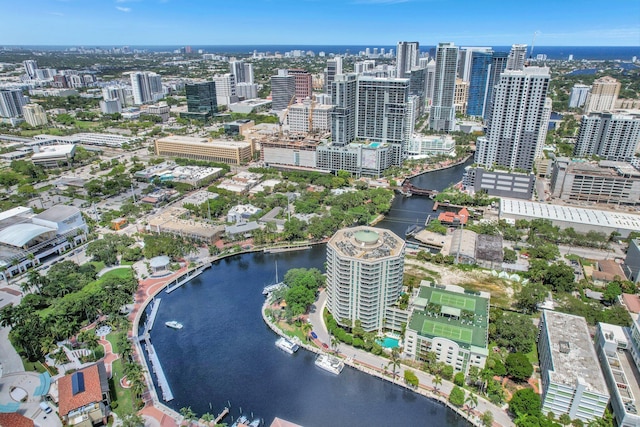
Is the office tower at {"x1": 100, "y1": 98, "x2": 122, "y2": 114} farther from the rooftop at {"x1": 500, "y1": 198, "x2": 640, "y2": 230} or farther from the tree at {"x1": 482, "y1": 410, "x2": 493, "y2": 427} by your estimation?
the tree at {"x1": 482, "y1": 410, "x2": 493, "y2": 427}

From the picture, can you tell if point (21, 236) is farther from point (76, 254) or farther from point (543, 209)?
point (543, 209)

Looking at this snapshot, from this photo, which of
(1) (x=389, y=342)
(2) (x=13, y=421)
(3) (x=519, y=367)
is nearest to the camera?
(2) (x=13, y=421)

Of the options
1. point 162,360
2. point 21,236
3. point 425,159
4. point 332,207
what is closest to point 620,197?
point 425,159

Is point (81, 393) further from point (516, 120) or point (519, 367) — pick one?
point (516, 120)

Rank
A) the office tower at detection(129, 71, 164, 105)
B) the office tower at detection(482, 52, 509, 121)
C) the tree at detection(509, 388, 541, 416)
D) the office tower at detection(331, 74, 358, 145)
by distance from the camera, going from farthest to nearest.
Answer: the office tower at detection(129, 71, 164, 105) < the office tower at detection(482, 52, 509, 121) < the office tower at detection(331, 74, 358, 145) < the tree at detection(509, 388, 541, 416)

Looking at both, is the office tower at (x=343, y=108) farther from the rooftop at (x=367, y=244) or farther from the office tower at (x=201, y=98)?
the office tower at (x=201, y=98)

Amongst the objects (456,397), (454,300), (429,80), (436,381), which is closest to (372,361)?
(436,381)

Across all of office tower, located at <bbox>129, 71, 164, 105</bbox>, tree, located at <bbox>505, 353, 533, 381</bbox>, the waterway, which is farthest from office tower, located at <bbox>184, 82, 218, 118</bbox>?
tree, located at <bbox>505, 353, 533, 381</bbox>
